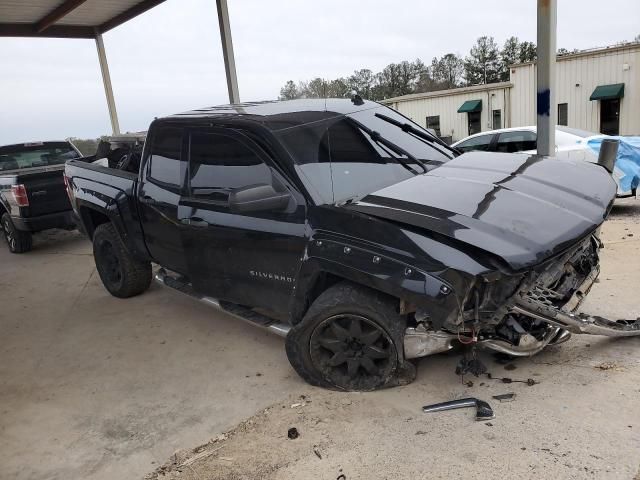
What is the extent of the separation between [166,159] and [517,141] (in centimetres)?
630

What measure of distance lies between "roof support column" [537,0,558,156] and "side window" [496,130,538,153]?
3048mm

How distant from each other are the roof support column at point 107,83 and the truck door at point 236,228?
11837 mm

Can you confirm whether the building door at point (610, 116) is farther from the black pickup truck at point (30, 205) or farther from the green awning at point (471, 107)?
the black pickup truck at point (30, 205)

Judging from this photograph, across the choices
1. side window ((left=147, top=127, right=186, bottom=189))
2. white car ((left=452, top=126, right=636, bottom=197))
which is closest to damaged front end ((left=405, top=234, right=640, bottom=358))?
side window ((left=147, top=127, right=186, bottom=189))

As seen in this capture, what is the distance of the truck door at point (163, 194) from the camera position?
4078 millimetres

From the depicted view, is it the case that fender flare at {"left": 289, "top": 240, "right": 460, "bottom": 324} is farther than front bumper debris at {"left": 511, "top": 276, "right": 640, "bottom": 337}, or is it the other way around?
front bumper debris at {"left": 511, "top": 276, "right": 640, "bottom": 337}

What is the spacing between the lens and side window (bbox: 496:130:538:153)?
27.3 ft

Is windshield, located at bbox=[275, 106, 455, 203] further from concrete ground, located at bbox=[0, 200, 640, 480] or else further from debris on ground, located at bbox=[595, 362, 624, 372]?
debris on ground, located at bbox=[595, 362, 624, 372]

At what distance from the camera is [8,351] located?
456 cm

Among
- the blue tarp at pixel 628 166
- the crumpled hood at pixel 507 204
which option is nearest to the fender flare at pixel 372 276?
the crumpled hood at pixel 507 204

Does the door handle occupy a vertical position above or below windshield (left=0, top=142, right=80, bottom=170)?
below

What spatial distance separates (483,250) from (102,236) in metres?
4.19

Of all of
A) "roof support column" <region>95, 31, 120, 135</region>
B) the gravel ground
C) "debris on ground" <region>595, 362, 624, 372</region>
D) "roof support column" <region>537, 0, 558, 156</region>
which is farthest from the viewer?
"roof support column" <region>95, 31, 120, 135</region>

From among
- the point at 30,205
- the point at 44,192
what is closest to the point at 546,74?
the point at 44,192
